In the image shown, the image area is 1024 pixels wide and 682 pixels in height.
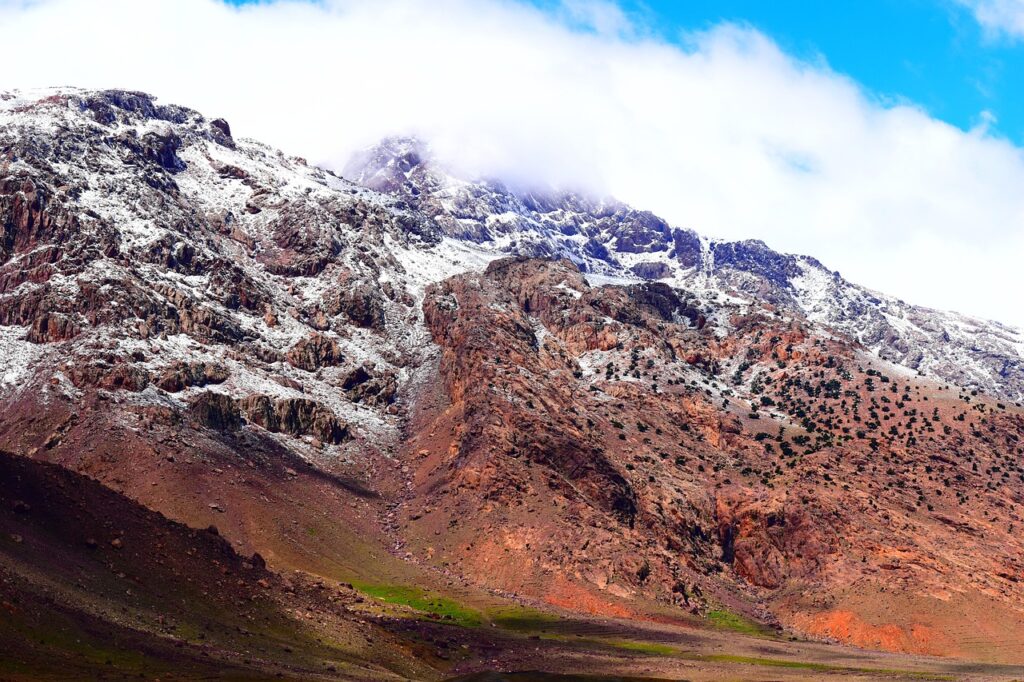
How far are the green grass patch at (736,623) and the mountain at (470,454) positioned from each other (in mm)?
732

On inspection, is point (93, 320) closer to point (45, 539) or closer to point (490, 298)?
point (490, 298)

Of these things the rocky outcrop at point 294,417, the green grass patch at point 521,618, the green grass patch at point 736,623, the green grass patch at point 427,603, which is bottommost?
the green grass patch at point 427,603

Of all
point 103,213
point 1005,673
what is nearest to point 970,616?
point 1005,673

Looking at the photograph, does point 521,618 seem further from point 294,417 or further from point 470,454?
point 294,417

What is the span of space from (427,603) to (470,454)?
116 feet

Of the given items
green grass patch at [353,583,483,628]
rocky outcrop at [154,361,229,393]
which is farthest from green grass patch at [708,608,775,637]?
rocky outcrop at [154,361,229,393]

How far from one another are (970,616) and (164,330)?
12019 cm

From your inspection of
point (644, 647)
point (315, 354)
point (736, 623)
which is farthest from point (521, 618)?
point (315, 354)

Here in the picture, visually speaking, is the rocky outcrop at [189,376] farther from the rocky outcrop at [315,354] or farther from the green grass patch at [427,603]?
the green grass patch at [427,603]

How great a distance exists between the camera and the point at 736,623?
357 ft

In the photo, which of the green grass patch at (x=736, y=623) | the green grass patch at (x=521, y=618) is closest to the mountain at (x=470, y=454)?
the green grass patch at (x=521, y=618)

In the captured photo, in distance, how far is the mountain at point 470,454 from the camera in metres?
93.9

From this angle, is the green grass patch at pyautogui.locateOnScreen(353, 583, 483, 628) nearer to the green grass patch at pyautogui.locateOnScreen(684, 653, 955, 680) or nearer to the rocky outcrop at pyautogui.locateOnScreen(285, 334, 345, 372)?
the green grass patch at pyautogui.locateOnScreen(684, 653, 955, 680)

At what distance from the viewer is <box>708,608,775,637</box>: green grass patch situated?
350 ft
